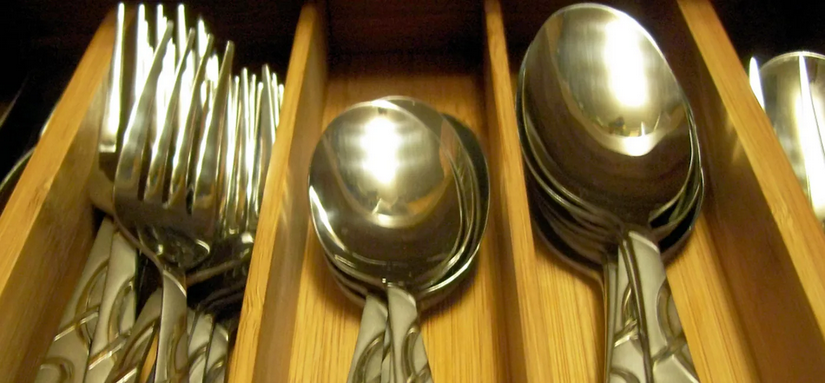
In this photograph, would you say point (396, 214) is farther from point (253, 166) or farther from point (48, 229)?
point (48, 229)

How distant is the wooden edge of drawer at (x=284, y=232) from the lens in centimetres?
39

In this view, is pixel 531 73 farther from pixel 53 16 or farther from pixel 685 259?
pixel 53 16

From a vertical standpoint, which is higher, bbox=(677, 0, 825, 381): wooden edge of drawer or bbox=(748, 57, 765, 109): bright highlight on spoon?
bbox=(748, 57, 765, 109): bright highlight on spoon

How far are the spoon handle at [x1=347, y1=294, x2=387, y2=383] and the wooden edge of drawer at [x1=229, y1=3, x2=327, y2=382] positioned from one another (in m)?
0.06

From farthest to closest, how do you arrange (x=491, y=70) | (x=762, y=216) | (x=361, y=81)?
1. (x=361, y=81)
2. (x=491, y=70)
3. (x=762, y=216)

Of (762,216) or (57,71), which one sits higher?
(57,71)

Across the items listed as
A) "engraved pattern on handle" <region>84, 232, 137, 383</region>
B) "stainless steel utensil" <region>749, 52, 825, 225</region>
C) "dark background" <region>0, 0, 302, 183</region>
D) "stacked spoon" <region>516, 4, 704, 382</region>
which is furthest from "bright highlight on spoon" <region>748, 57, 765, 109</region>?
"engraved pattern on handle" <region>84, 232, 137, 383</region>

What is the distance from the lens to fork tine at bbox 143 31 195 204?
0.46 m

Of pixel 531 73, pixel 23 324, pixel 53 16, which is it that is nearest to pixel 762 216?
pixel 531 73

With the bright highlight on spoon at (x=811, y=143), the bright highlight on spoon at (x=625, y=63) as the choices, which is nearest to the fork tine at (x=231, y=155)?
the bright highlight on spoon at (x=625, y=63)

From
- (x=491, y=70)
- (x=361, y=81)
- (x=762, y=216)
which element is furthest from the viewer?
(x=361, y=81)

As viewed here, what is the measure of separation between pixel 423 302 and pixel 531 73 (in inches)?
9.7

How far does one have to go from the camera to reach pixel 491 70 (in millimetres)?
546

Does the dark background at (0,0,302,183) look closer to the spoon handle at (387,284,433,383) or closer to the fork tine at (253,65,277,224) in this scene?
the fork tine at (253,65,277,224)
